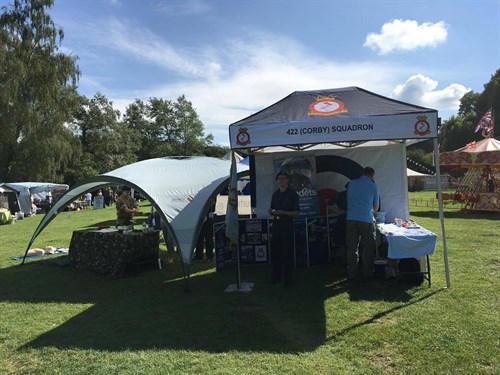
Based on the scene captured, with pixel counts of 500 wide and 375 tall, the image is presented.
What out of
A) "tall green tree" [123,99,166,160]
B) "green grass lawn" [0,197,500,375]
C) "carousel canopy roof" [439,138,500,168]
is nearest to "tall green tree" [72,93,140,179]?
"tall green tree" [123,99,166,160]

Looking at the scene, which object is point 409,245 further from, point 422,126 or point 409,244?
point 422,126

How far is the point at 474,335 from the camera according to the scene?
393 cm

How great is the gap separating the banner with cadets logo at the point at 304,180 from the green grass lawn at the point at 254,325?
117cm

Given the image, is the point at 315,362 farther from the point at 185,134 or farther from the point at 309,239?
the point at 185,134

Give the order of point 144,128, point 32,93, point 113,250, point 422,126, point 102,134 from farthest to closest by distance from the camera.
A: point 144,128 < point 102,134 < point 32,93 < point 113,250 < point 422,126

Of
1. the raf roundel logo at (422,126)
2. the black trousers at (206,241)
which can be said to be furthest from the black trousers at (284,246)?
the black trousers at (206,241)

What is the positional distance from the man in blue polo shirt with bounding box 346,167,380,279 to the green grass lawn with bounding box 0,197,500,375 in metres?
0.48

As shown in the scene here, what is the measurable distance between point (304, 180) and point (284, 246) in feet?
6.35

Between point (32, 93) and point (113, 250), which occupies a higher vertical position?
point (32, 93)

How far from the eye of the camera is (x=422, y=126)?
4879mm

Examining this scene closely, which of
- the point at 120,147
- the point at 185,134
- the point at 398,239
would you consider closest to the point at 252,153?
the point at 398,239

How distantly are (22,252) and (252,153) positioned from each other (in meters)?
7.19

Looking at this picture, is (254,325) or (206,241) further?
(206,241)

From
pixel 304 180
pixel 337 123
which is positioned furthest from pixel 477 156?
pixel 337 123
